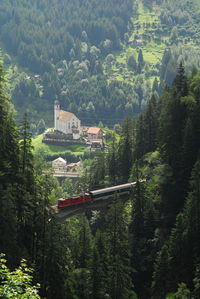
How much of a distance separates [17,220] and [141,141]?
47833 mm

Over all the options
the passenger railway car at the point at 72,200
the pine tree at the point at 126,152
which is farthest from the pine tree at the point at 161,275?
the pine tree at the point at 126,152

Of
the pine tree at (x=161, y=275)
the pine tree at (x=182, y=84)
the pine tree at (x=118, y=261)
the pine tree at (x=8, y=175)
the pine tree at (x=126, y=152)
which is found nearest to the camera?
the pine tree at (x=118, y=261)

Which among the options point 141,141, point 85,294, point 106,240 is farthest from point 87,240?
point 141,141

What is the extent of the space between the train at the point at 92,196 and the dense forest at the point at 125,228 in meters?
2.77

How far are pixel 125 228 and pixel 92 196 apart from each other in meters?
13.8

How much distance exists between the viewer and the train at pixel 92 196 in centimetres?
8794

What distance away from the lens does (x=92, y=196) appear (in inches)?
3602

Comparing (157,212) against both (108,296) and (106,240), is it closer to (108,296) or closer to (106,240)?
(106,240)

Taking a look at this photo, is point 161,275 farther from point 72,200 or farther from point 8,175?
point 8,175

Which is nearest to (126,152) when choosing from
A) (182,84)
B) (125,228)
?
(182,84)

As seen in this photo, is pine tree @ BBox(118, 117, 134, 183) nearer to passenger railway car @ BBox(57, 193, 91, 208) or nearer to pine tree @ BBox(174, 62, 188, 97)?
passenger railway car @ BBox(57, 193, 91, 208)

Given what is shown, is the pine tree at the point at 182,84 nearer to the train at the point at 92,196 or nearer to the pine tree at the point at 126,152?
the train at the point at 92,196

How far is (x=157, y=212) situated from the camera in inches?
3349

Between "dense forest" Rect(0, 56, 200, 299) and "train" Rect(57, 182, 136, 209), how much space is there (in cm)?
277
